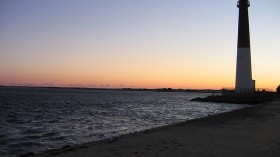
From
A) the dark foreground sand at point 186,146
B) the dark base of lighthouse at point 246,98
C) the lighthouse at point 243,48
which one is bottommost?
the dark foreground sand at point 186,146

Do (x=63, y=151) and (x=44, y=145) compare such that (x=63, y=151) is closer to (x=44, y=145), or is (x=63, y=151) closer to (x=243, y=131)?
(x=44, y=145)

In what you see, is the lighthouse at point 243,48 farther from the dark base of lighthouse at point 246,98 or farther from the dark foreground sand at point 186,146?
the dark foreground sand at point 186,146

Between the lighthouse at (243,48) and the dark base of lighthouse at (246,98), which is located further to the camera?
the dark base of lighthouse at (246,98)

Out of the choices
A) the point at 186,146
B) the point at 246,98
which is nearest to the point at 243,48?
the point at 246,98

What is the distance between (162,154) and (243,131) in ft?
19.7

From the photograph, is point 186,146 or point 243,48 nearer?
point 186,146

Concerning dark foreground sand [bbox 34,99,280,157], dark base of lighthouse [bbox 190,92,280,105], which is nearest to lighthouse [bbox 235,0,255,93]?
dark base of lighthouse [bbox 190,92,280,105]

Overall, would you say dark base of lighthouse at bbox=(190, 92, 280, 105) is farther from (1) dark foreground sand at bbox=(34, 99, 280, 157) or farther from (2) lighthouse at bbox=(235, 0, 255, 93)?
(1) dark foreground sand at bbox=(34, 99, 280, 157)

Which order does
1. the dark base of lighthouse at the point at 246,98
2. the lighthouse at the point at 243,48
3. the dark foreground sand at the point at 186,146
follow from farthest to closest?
the dark base of lighthouse at the point at 246,98 → the lighthouse at the point at 243,48 → the dark foreground sand at the point at 186,146

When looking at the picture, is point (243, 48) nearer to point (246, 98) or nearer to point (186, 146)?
point (246, 98)

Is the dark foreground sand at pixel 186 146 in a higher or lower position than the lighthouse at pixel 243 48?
lower

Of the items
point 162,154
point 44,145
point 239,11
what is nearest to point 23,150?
point 44,145

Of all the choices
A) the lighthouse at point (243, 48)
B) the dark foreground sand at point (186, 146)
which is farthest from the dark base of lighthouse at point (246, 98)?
the dark foreground sand at point (186, 146)

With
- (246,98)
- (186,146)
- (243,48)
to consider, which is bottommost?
(186,146)
